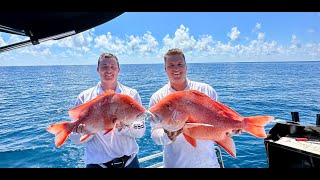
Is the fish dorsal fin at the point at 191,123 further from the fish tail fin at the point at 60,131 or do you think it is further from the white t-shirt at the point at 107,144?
the fish tail fin at the point at 60,131

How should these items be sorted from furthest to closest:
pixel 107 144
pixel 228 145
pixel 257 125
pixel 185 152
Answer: pixel 107 144
pixel 185 152
pixel 228 145
pixel 257 125

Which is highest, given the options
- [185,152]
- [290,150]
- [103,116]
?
[103,116]

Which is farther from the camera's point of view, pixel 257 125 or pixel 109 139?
pixel 109 139

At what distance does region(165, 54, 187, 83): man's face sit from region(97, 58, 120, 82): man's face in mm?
389

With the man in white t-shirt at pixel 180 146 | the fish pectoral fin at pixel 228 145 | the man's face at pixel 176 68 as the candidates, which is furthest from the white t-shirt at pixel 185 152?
the fish pectoral fin at pixel 228 145

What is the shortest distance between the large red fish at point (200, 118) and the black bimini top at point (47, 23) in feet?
2.19

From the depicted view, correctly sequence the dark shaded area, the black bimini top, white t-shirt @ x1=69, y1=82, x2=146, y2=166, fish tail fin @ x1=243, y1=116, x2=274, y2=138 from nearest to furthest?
fish tail fin @ x1=243, y1=116, x2=274, y2=138
the black bimini top
white t-shirt @ x1=69, y1=82, x2=146, y2=166
the dark shaded area

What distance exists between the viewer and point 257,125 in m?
1.63

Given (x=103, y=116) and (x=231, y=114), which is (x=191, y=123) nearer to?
(x=231, y=114)

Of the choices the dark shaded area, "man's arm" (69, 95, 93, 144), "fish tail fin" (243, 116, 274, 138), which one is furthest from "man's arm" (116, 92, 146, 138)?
the dark shaded area

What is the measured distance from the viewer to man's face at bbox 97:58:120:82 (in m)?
2.05

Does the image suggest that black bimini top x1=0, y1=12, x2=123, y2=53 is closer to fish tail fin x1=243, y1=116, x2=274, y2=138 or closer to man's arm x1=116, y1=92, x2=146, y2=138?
man's arm x1=116, y1=92, x2=146, y2=138

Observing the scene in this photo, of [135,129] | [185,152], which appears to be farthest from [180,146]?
[135,129]

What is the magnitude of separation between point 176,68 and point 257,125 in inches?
26.8
